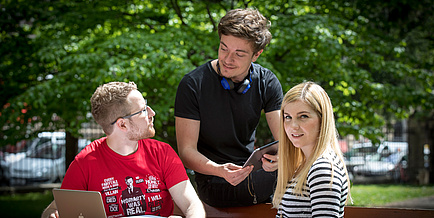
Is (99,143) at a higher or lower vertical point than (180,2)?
lower

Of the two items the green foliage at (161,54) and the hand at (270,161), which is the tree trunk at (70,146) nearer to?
the green foliage at (161,54)

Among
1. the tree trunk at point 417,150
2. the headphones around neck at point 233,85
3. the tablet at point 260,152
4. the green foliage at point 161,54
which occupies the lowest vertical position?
the tree trunk at point 417,150

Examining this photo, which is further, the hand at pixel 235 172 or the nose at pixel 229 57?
the nose at pixel 229 57

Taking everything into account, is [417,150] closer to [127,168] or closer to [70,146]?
[70,146]

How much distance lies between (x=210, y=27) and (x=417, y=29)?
4.94m

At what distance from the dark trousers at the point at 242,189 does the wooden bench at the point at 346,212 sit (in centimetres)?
4

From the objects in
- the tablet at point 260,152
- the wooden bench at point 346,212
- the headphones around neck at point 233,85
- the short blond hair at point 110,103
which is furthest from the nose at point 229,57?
the wooden bench at point 346,212

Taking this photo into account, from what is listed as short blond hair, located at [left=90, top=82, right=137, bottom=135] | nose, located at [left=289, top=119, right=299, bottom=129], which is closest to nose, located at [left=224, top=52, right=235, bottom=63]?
short blond hair, located at [left=90, top=82, right=137, bottom=135]

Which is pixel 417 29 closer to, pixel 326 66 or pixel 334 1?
pixel 334 1

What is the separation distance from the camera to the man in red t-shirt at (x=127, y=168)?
2.39 m

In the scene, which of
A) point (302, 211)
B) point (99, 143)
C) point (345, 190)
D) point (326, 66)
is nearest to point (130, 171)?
point (99, 143)

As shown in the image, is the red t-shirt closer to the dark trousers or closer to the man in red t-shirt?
the man in red t-shirt

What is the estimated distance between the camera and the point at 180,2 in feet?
20.7

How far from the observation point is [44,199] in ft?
32.6
